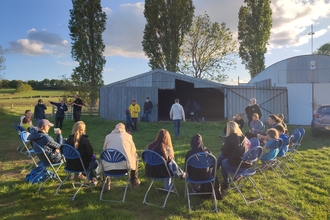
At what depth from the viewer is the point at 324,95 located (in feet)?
44.3

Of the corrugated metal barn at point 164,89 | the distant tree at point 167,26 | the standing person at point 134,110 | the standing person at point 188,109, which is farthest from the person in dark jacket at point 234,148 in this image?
the distant tree at point 167,26

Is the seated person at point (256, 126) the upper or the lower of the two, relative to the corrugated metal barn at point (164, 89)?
lower

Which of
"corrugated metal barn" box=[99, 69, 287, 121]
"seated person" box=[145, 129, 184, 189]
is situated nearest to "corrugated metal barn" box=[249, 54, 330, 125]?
"corrugated metal barn" box=[99, 69, 287, 121]

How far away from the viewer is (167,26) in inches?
1005

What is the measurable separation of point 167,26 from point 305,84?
15.9 meters

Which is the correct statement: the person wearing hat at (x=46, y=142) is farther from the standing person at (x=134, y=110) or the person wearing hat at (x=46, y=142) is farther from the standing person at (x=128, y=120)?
the standing person at (x=134, y=110)

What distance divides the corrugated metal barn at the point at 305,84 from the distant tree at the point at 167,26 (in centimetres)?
1259

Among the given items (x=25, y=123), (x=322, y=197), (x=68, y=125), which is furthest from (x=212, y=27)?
(x=322, y=197)

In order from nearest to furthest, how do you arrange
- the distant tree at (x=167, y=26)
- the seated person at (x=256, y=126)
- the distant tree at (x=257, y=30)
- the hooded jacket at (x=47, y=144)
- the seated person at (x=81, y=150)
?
the seated person at (x=81, y=150)
the hooded jacket at (x=47, y=144)
the seated person at (x=256, y=126)
the distant tree at (x=167, y=26)
the distant tree at (x=257, y=30)

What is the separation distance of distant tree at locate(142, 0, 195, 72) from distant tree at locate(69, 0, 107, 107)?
18.4ft

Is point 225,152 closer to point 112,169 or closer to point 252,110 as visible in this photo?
point 112,169

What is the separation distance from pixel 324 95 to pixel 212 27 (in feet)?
63.1

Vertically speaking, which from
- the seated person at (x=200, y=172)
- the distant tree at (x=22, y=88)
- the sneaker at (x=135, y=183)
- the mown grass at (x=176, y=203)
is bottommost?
the mown grass at (x=176, y=203)

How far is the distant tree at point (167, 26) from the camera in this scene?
25.1 m
